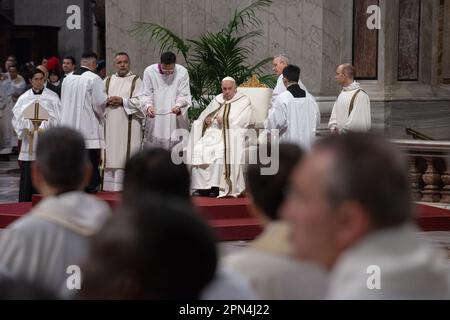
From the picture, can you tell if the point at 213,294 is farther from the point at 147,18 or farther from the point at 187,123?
the point at 147,18

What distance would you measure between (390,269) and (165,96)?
10.6 m

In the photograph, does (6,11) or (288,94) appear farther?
(6,11)

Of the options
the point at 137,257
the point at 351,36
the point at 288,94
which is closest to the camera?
the point at 137,257

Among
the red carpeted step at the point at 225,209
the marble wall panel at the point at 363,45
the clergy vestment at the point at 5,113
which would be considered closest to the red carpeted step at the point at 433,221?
the red carpeted step at the point at 225,209

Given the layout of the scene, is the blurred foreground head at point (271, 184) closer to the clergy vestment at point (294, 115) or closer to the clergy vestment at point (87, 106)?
the clergy vestment at point (294, 115)

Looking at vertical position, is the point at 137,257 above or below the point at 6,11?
below

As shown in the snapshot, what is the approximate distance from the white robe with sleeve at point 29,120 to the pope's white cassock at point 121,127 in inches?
24.8

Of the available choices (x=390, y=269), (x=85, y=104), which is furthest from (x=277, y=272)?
(x=85, y=104)

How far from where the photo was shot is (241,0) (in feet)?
51.4

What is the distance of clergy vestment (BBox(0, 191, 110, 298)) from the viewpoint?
3488 mm

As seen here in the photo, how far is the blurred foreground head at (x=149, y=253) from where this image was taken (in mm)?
2068

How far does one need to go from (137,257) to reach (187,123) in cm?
1107

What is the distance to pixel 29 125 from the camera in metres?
12.4
